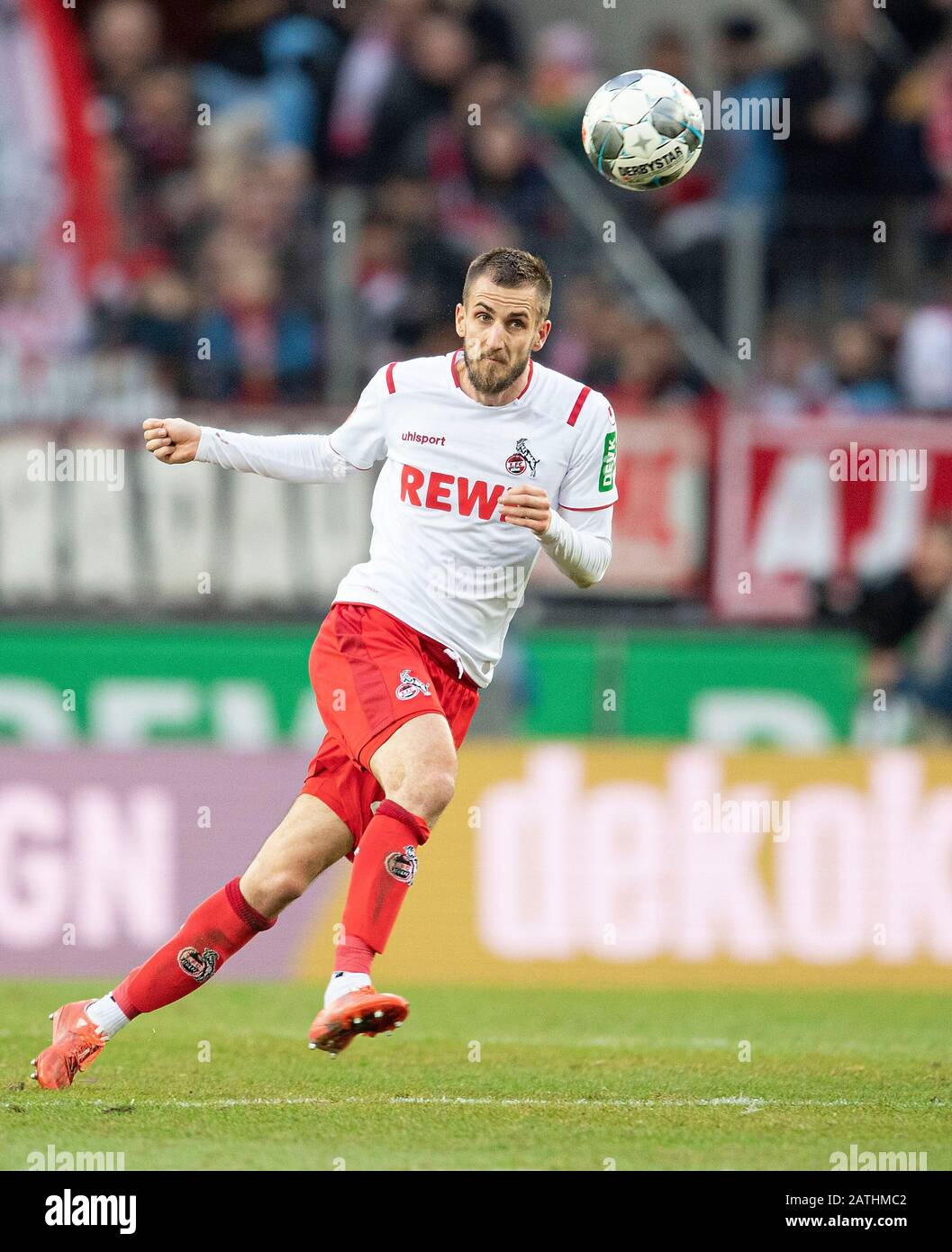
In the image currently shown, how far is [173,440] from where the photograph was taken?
6.48 meters

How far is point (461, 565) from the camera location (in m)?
6.46

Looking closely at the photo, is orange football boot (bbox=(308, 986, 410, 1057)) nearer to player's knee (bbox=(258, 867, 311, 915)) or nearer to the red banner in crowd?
player's knee (bbox=(258, 867, 311, 915))

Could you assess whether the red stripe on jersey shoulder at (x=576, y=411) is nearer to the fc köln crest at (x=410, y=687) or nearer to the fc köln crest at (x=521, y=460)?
the fc köln crest at (x=521, y=460)

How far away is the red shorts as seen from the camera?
6.22 metres

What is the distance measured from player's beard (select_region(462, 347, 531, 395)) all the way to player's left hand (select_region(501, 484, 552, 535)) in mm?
556

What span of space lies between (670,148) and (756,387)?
623cm

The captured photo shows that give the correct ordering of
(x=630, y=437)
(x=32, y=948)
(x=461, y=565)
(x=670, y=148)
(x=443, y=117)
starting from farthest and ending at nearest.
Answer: (x=443, y=117) → (x=630, y=437) → (x=32, y=948) → (x=670, y=148) → (x=461, y=565)

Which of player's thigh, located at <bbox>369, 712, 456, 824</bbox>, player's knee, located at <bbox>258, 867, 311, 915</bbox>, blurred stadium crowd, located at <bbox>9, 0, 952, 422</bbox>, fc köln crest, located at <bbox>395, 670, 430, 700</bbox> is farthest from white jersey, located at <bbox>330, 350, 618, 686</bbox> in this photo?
blurred stadium crowd, located at <bbox>9, 0, 952, 422</bbox>

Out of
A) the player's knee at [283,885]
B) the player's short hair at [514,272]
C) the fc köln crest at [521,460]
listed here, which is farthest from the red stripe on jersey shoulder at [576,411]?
the player's knee at [283,885]

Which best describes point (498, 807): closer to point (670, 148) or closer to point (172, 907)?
point (172, 907)

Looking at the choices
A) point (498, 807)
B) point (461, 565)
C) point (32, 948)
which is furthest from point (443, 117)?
point (461, 565)

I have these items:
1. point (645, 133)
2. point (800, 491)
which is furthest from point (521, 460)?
point (800, 491)

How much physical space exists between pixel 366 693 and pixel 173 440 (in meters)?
1.01

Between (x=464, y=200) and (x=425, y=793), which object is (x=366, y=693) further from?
(x=464, y=200)
